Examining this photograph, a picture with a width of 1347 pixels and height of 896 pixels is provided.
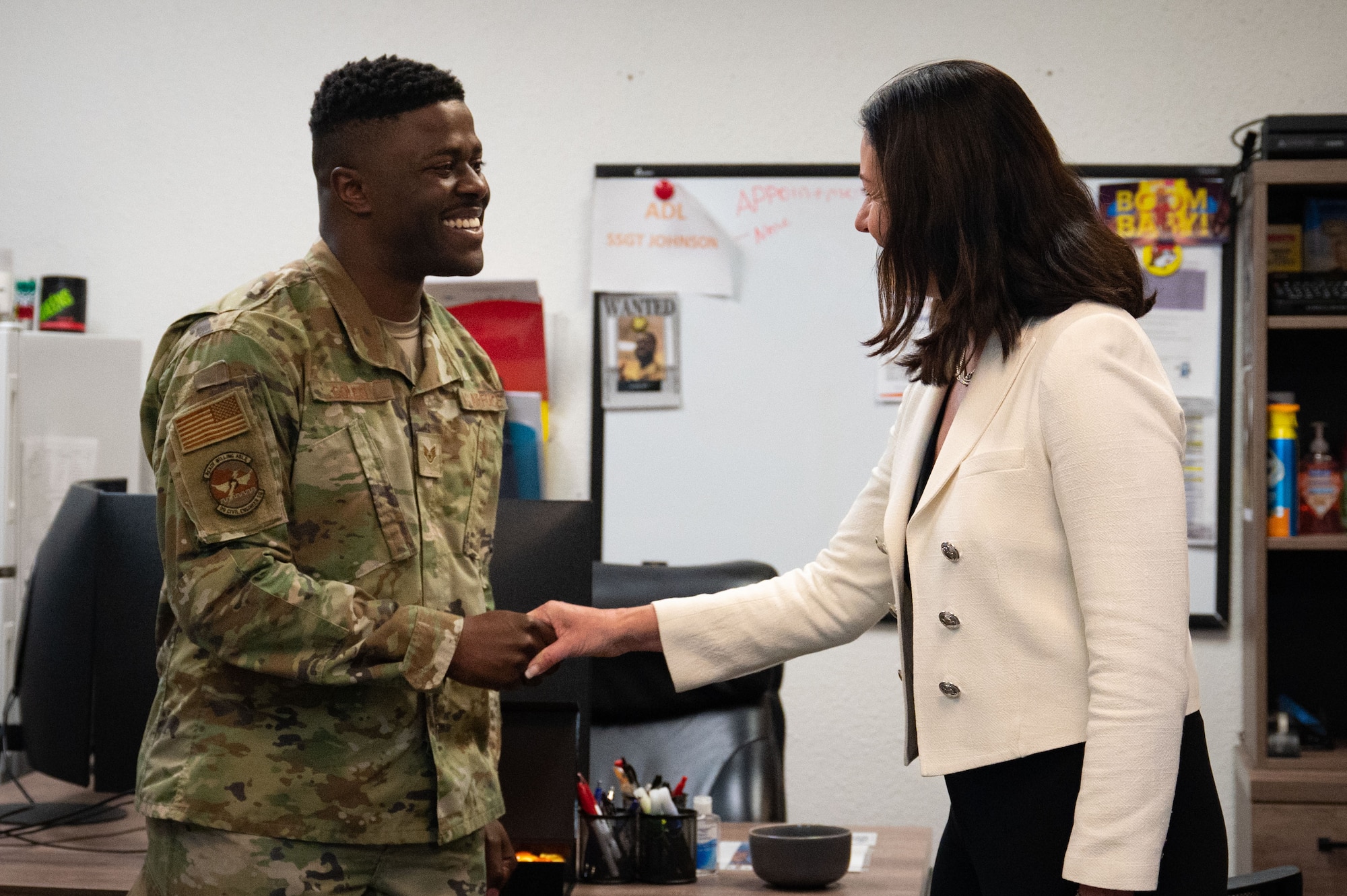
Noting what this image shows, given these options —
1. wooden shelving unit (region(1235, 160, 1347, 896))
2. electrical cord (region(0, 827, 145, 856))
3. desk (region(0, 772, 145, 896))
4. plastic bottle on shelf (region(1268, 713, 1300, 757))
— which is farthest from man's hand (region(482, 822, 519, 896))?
plastic bottle on shelf (region(1268, 713, 1300, 757))

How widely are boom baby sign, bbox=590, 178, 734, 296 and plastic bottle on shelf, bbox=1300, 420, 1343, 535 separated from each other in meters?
1.30

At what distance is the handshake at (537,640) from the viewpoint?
127 centimetres

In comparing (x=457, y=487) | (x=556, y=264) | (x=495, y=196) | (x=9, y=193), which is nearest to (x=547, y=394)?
(x=556, y=264)

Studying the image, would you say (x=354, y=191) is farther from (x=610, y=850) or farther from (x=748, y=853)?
(x=748, y=853)

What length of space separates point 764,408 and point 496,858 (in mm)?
1674

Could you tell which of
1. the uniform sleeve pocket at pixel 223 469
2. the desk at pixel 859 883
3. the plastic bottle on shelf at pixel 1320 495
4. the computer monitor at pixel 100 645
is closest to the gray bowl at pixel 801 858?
the desk at pixel 859 883

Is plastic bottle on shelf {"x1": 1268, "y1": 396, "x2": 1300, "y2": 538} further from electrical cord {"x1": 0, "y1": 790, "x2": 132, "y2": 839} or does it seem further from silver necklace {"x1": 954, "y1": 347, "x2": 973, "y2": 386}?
electrical cord {"x1": 0, "y1": 790, "x2": 132, "y2": 839}

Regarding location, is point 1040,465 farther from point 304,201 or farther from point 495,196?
point 304,201

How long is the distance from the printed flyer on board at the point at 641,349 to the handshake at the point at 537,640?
1446mm

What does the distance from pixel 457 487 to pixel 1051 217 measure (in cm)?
67

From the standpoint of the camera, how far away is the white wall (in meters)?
2.87

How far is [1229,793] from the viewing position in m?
2.87

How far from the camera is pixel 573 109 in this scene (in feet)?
9.93

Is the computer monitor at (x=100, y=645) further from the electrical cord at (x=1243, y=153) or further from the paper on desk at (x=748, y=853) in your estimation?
the electrical cord at (x=1243, y=153)
